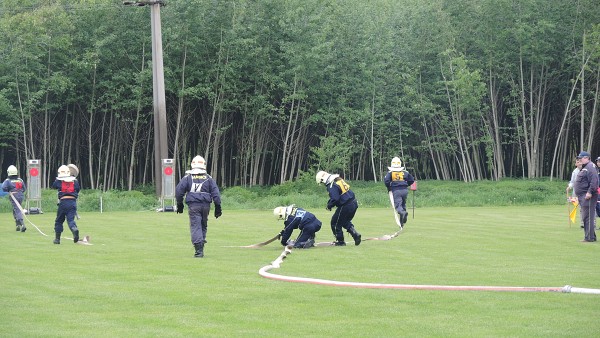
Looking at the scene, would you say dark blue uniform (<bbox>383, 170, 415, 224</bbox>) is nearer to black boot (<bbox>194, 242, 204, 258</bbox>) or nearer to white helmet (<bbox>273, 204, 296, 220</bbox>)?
white helmet (<bbox>273, 204, 296, 220</bbox>)

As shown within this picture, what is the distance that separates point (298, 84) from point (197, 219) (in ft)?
130

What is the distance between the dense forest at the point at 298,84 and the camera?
55062 millimetres

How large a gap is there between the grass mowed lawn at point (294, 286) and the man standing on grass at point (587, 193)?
1.83 ft

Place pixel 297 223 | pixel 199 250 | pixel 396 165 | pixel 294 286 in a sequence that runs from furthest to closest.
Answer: pixel 396 165 < pixel 297 223 < pixel 199 250 < pixel 294 286

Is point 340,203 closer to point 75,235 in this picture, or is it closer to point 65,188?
point 75,235

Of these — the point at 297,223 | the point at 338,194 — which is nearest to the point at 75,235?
the point at 297,223

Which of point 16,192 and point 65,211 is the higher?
point 16,192

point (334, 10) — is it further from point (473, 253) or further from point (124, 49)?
point (473, 253)

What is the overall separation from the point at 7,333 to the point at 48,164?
4923 centimetres

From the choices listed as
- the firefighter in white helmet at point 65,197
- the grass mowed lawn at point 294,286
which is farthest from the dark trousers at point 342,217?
the firefighter in white helmet at point 65,197

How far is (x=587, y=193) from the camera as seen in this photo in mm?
23031

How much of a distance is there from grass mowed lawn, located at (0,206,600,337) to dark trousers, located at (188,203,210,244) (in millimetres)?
501

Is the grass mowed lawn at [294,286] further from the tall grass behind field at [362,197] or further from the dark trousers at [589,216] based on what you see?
the tall grass behind field at [362,197]

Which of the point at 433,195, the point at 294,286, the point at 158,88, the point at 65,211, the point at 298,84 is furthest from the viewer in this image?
the point at 298,84
